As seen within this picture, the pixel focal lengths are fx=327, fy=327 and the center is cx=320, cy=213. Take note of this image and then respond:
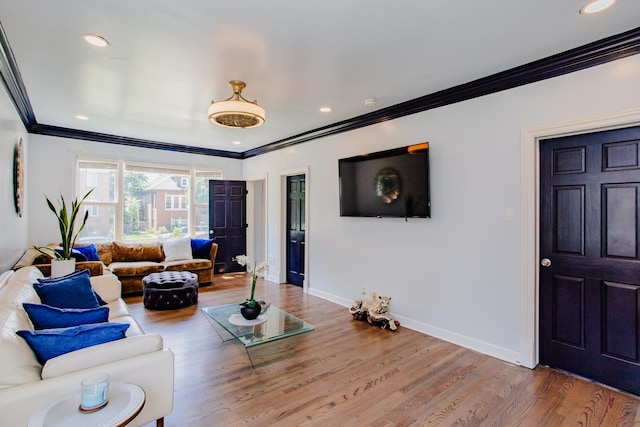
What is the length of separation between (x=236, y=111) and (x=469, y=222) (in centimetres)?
252

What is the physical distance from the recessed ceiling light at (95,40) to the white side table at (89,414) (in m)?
2.40

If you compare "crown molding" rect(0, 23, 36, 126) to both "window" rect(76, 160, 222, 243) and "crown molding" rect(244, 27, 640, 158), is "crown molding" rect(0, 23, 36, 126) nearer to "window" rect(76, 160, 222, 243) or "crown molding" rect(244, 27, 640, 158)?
"window" rect(76, 160, 222, 243)

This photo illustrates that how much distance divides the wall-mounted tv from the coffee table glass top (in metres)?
1.72

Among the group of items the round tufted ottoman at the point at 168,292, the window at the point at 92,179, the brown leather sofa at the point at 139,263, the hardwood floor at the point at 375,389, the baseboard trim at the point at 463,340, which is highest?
the window at the point at 92,179

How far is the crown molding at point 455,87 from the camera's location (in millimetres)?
2432

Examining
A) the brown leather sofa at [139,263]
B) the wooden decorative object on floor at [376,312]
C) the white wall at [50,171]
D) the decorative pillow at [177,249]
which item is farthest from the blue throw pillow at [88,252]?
the wooden decorative object on floor at [376,312]

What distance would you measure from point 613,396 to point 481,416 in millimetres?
1106

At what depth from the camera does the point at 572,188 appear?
2723 mm

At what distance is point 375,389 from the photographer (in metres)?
2.51

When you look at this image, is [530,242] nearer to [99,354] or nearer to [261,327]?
[261,327]

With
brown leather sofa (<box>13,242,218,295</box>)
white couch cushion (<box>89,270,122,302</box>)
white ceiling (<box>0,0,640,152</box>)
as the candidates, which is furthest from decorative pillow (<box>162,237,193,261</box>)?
white ceiling (<box>0,0,640,152</box>)

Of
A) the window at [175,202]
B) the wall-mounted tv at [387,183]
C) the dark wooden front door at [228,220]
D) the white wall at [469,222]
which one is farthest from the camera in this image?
the dark wooden front door at [228,220]

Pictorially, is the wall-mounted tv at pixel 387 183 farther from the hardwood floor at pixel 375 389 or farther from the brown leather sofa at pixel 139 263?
the brown leather sofa at pixel 139 263

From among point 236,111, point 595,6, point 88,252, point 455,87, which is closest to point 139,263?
point 88,252
